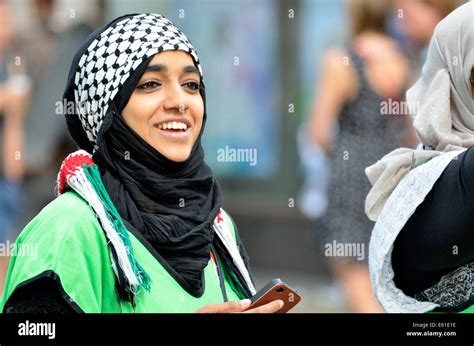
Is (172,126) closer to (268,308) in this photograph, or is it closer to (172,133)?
(172,133)

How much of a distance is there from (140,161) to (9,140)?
12.2 feet

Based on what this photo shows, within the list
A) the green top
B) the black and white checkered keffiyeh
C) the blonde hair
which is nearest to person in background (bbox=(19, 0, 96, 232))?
the blonde hair

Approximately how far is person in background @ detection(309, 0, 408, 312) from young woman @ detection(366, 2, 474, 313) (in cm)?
242

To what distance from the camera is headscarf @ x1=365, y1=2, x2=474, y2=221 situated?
3209 mm

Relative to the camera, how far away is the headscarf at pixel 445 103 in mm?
3209

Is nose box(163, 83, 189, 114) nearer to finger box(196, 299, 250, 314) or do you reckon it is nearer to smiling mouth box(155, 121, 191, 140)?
smiling mouth box(155, 121, 191, 140)

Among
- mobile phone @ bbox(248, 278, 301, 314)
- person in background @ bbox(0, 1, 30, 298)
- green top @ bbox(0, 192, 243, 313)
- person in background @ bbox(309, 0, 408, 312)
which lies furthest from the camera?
person in background @ bbox(0, 1, 30, 298)

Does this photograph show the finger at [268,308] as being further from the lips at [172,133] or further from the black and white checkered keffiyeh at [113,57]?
the black and white checkered keffiyeh at [113,57]

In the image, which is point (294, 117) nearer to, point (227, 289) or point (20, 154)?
point (20, 154)

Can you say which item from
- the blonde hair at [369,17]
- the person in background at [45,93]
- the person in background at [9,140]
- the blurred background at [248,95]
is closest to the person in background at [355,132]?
the blonde hair at [369,17]

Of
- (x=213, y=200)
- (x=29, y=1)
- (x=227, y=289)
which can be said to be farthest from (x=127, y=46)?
(x=29, y=1)

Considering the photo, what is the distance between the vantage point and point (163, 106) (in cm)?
320

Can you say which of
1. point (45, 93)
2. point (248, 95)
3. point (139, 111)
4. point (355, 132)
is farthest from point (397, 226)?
point (248, 95)

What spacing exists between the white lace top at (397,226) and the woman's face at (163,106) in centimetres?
57
